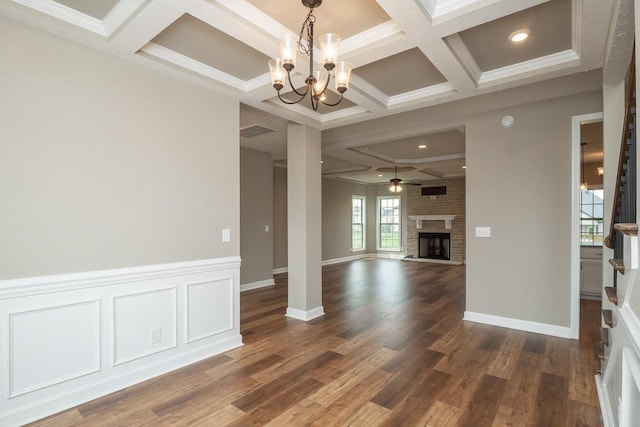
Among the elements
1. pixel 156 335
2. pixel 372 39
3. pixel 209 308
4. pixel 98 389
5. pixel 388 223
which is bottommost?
pixel 98 389

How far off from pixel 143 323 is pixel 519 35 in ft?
12.2

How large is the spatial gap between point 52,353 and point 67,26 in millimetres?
2184

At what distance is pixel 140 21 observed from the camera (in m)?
2.10

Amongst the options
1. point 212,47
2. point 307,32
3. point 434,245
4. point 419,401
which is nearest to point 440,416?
point 419,401

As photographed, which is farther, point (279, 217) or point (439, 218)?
point (439, 218)

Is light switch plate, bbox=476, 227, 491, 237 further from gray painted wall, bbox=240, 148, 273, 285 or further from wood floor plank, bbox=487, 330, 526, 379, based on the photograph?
Result: gray painted wall, bbox=240, 148, 273, 285

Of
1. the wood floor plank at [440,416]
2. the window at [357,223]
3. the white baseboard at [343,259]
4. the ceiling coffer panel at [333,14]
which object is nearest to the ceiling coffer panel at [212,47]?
the ceiling coffer panel at [333,14]

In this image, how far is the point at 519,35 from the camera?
2510 mm

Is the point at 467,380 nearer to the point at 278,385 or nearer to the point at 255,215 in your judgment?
the point at 278,385

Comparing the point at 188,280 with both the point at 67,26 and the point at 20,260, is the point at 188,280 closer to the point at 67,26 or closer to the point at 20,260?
the point at 20,260

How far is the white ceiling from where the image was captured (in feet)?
6.75

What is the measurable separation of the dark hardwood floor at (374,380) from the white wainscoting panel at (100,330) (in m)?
0.14

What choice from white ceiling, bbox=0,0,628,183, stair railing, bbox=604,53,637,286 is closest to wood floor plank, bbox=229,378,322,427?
stair railing, bbox=604,53,637,286

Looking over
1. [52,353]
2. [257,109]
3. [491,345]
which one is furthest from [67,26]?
[491,345]
